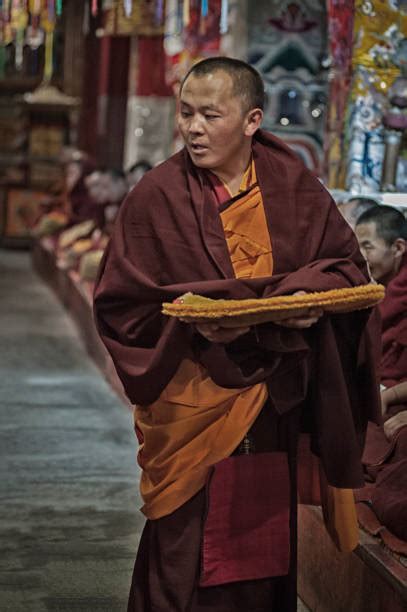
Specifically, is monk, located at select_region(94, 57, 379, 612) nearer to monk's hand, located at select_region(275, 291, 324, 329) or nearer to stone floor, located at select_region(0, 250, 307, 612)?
monk's hand, located at select_region(275, 291, 324, 329)

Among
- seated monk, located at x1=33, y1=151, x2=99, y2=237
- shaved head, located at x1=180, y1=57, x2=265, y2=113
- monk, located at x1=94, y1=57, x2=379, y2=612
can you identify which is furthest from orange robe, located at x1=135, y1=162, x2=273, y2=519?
seated monk, located at x1=33, y1=151, x2=99, y2=237

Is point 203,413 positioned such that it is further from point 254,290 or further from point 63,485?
point 63,485

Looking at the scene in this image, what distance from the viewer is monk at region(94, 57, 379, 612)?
9.41 ft

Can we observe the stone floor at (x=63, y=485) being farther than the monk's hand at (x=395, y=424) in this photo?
Yes

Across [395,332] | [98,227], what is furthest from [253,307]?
[98,227]

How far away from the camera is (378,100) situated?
18.5ft

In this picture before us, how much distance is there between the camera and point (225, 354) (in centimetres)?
282

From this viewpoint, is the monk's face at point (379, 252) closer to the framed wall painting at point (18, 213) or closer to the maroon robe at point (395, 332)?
the maroon robe at point (395, 332)

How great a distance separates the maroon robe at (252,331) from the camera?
9.33 feet

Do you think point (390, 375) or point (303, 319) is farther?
point (390, 375)

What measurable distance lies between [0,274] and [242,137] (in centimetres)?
1014

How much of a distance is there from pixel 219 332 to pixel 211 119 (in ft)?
1.72

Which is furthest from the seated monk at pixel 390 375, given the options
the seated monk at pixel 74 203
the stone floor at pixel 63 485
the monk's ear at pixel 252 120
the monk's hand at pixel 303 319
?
the seated monk at pixel 74 203

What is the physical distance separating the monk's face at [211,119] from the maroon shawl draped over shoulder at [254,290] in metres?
0.08
